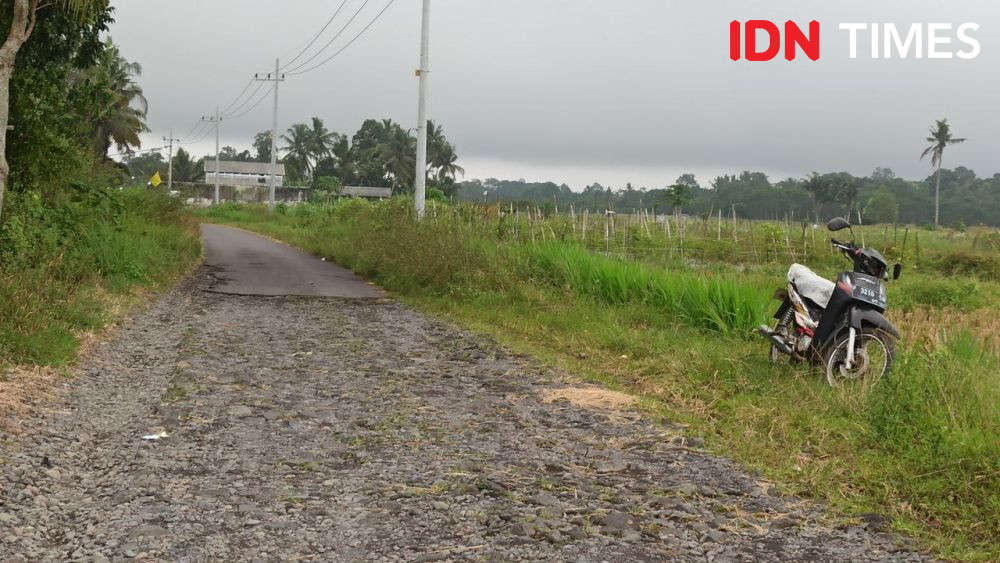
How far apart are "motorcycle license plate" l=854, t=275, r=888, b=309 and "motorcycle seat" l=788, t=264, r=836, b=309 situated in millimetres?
359

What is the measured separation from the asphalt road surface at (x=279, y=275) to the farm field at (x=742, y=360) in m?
0.70

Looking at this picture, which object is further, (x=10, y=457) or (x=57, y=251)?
(x=57, y=251)

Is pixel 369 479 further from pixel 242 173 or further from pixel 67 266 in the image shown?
pixel 242 173

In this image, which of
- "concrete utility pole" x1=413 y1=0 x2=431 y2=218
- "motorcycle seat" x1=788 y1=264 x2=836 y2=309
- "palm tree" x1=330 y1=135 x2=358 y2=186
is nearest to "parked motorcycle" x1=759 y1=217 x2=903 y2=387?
"motorcycle seat" x1=788 y1=264 x2=836 y2=309

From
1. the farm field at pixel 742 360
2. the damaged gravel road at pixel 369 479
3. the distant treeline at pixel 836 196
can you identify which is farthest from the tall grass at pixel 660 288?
the distant treeline at pixel 836 196

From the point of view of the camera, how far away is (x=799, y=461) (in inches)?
209

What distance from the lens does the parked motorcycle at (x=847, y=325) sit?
22.3 ft

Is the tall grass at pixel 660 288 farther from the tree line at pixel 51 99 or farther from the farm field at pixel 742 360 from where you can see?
the tree line at pixel 51 99

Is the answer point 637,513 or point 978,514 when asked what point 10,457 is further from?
point 978,514

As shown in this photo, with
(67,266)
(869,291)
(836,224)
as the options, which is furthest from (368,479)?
(67,266)

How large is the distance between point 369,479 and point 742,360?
163 inches

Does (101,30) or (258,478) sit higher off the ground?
(101,30)

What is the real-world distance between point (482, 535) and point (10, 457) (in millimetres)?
2884

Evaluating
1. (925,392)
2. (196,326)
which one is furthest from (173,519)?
(196,326)
